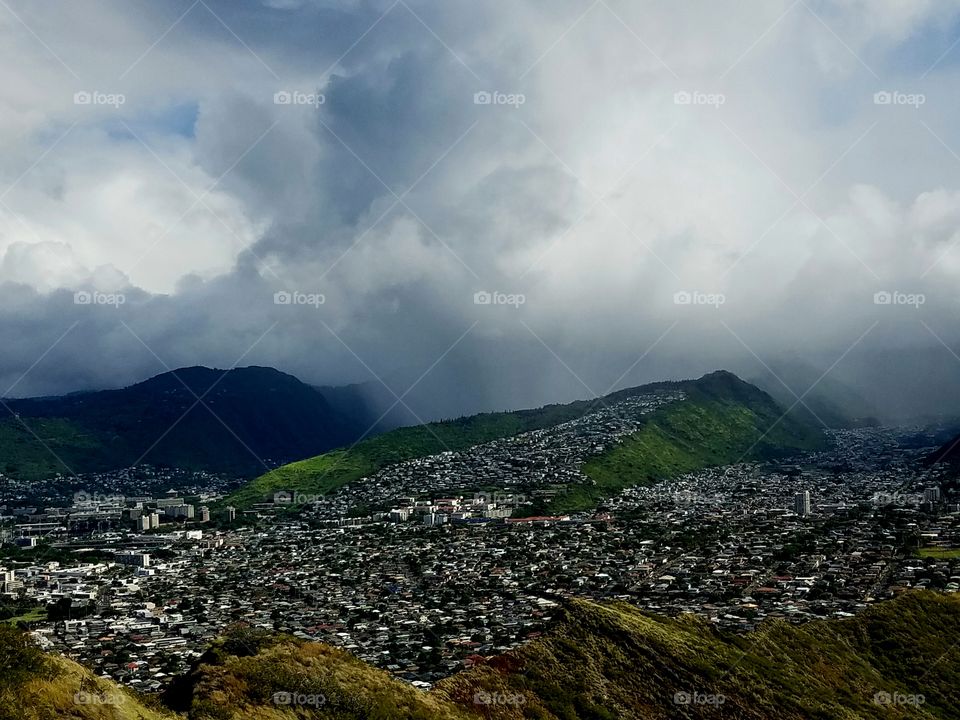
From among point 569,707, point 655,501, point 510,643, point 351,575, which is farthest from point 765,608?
point 655,501

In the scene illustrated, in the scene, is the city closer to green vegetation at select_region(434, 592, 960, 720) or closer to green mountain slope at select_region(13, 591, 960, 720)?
green vegetation at select_region(434, 592, 960, 720)

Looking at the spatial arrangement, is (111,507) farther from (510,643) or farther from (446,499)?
(510,643)

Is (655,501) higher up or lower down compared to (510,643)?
higher up

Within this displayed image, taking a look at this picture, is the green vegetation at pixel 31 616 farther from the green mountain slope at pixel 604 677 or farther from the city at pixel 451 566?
the green mountain slope at pixel 604 677

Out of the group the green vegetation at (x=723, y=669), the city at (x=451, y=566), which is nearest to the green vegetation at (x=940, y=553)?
the city at (x=451, y=566)

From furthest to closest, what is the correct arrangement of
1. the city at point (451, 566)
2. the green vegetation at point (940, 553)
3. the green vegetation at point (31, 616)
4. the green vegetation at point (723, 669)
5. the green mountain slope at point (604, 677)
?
the green vegetation at point (940, 553) < the green vegetation at point (31, 616) < the city at point (451, 566) < the green vegetation at point (723, 669) < the green mountain slope at point (604, 677)

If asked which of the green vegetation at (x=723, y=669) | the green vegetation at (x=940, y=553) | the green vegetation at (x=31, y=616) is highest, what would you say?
the green vegetation at (x=940, y=553)
